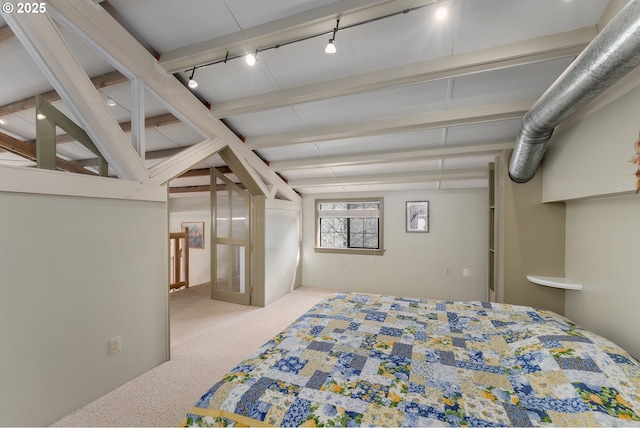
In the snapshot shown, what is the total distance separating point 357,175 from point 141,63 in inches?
126

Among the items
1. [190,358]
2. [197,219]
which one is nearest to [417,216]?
[190,358]

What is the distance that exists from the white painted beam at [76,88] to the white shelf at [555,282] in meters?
3.73

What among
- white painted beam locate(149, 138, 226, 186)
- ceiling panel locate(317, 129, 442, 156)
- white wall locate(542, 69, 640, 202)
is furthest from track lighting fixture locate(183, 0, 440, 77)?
ceiling panel locate(317, 129, 442, 156)

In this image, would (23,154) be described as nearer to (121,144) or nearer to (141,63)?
(121,144)

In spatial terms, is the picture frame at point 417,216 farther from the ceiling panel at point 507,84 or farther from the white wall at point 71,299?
the white wall at point 71,299

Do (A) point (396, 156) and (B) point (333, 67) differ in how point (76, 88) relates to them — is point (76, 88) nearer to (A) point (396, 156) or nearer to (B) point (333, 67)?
(B) point (333, 67)

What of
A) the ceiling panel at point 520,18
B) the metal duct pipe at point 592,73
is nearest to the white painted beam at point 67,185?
the ceiling panel at point 520,18

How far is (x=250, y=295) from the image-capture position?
418 centimetres

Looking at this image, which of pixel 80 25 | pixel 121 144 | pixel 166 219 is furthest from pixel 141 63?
pixel 166 219

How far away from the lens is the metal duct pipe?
42.8 inches

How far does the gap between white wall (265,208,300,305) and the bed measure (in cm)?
251

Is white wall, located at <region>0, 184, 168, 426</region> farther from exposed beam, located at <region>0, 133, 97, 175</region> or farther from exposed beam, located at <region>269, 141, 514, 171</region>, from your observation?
exposed beam, located at <region>269, 141, 514, 171</region>

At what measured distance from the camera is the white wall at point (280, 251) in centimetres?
425

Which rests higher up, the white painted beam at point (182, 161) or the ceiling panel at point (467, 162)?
the ceiling panel at point (467, 162)
